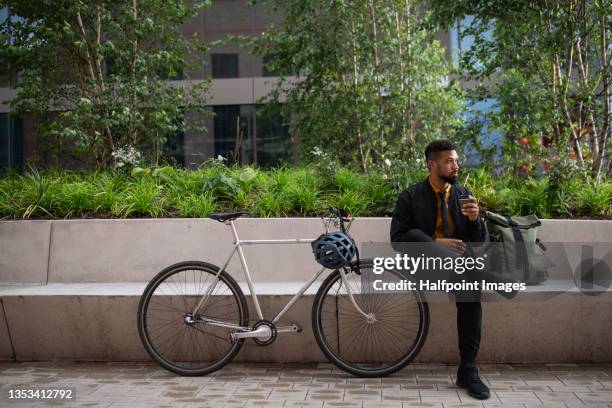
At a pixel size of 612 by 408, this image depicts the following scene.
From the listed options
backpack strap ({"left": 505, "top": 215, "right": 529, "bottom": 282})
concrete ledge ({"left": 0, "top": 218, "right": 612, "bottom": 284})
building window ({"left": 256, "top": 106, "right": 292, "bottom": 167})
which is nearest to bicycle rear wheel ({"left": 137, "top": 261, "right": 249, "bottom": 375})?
concrete ledge ({"left": 0, "top": 218, "right": 612, "bottom": 284})

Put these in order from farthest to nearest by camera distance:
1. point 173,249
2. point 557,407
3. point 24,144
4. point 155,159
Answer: point 24,144
point 155,159
point 173,249
point 557,407

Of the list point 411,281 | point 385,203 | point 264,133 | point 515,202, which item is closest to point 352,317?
point 411,281

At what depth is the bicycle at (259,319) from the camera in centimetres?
557

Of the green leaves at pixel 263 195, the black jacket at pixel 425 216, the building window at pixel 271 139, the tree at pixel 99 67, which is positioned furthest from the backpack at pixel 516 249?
the building window at pixel 271 139

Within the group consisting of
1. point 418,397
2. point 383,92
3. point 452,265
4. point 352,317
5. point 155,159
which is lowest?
point 418,397

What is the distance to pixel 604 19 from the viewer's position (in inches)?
358

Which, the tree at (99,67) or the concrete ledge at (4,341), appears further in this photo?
the tree at (99,67)

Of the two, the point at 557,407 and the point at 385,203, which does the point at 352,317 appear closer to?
the point at 557,407

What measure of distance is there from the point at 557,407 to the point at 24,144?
2264cm

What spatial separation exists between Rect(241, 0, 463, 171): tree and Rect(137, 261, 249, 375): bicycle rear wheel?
22.0 feet

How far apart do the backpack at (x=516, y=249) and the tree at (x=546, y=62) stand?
2.92 meters

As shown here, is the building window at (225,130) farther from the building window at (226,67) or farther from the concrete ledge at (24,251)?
the concrete ledge at (24,251)

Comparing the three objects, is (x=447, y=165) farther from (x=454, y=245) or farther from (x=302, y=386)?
(x=302, y=386)

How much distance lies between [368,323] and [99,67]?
7.23 m
